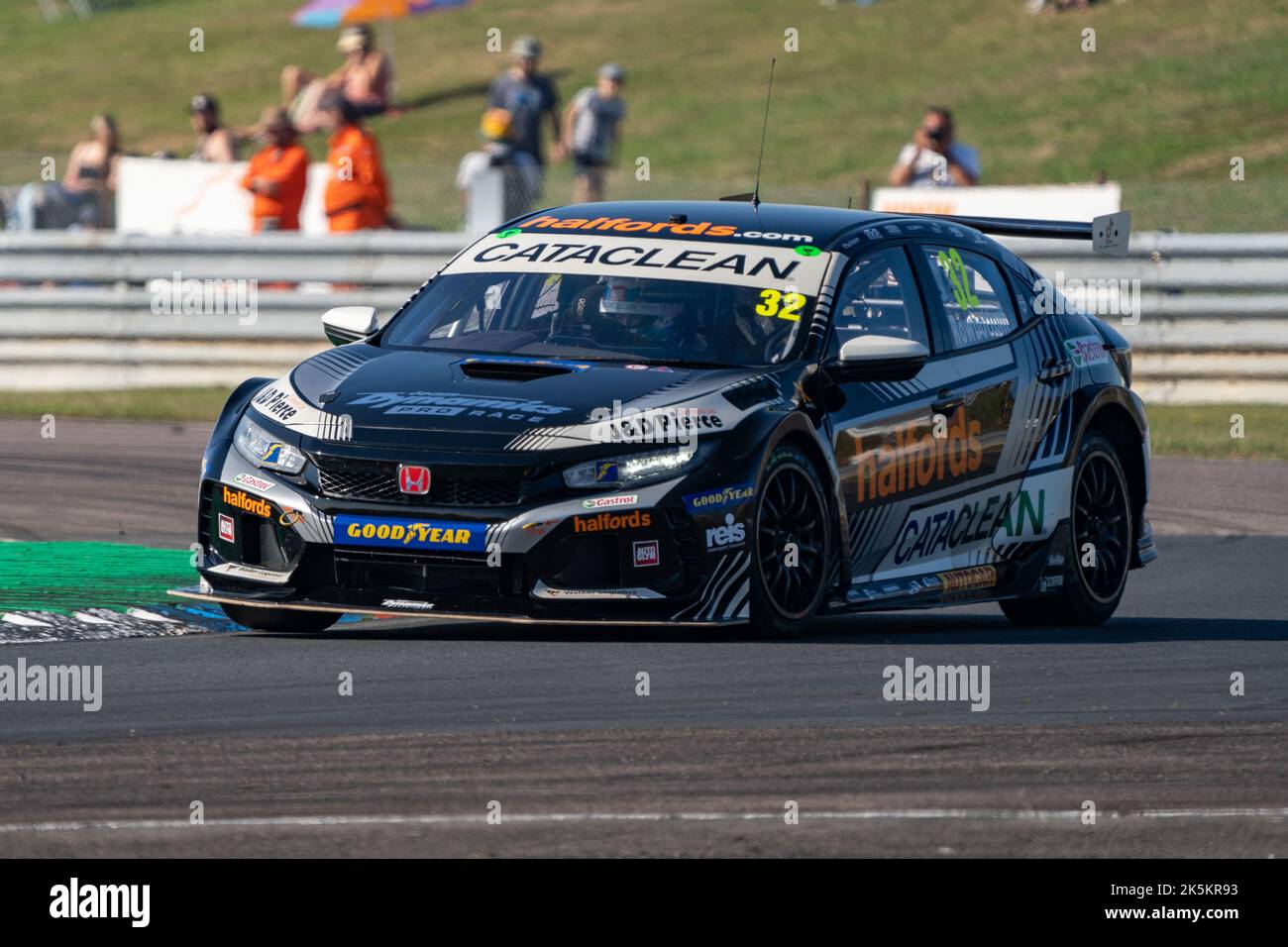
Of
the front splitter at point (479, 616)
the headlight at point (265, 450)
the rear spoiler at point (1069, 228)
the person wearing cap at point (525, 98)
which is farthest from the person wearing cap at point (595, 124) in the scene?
the front splitter at point (479, 616)

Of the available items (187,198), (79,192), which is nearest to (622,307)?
(187,198)

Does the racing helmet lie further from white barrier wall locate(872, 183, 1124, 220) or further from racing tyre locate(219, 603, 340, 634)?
white barrier wall locate(872, 183, 1124, 220)

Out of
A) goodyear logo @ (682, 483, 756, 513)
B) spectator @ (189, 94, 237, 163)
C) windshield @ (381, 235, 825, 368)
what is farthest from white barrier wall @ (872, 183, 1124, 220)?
goodyear logo @ (682, 483, 756, 513)

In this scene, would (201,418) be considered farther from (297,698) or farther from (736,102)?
(736,102)

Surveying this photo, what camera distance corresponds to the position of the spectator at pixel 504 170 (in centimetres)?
2002

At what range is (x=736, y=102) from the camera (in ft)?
124

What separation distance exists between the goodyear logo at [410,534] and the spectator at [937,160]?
39.8ft

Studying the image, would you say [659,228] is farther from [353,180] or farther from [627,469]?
[353,180]

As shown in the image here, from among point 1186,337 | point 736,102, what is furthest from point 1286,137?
point 1186,337

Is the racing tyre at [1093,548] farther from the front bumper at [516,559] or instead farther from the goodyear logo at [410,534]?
the goodyear logo at [410,534]

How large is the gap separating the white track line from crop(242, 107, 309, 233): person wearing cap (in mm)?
14162

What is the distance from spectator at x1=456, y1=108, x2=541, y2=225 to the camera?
20016 mm

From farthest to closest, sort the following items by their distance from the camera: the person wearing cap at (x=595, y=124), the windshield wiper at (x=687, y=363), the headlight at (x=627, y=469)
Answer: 1. the person wearing cap at (x=595, y=124)
2. the windshield wiper at (x=687, y=363)
3. the headlight at (x=627, y=469)

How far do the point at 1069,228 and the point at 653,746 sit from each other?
14.2 ft
